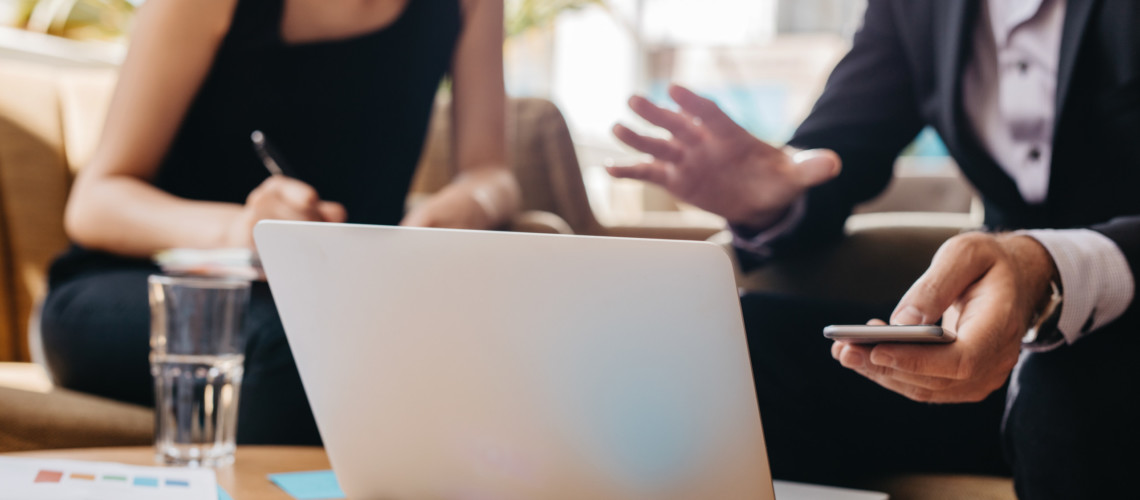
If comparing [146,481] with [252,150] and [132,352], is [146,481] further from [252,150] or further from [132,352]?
[252,150]

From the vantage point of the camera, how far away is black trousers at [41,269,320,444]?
947 mm

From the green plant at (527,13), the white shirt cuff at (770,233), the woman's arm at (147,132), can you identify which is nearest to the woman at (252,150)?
the woman's arm at (147,132)

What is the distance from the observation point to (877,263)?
126 centimetres

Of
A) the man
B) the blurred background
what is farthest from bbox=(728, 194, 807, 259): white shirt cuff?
the blurred background

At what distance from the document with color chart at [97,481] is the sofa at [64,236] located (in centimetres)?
32

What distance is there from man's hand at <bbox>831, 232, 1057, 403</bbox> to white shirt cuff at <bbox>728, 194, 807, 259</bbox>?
0.42 metres

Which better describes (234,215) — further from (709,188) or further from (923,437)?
(923,437)

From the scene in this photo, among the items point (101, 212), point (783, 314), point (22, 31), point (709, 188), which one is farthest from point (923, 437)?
point (22, 31)

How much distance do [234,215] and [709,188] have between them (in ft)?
1.77

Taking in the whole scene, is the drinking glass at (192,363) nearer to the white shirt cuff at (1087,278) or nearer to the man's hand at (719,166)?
the man's hand at (719,166)

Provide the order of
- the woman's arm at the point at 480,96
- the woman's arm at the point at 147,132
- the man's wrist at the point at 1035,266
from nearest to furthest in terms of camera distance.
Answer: the man's wrist at the point at 1035,266 → the woman's arm at the point at 147,132 → the woman's arm at the point at 480,96

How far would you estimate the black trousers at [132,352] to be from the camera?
947mm

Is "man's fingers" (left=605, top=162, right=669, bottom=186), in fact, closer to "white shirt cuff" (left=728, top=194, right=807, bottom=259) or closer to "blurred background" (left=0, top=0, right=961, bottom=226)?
"white shirt cuff" (left=728, top=194, right=807, bottom=259)

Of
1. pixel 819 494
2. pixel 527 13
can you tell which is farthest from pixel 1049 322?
pixel 527 13
